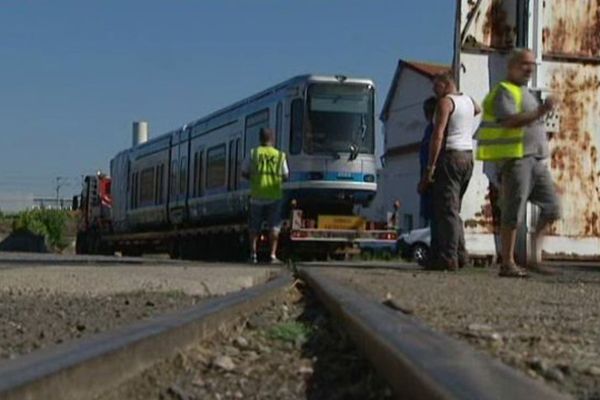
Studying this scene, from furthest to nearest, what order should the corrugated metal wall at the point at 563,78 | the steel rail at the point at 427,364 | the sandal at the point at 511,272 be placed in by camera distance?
1. the corrugated metal wall at the point at 563,78
2. the sandal at the point at 511,272
3. the steel rail at the point at 427,364

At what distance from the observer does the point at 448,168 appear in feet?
39.5

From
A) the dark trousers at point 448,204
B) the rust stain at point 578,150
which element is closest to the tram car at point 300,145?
the rust stain at point 578,150

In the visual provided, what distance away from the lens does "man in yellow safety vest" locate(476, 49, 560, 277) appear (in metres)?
10.9

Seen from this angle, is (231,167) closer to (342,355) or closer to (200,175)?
(200,175)

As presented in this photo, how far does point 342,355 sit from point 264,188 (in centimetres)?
1221

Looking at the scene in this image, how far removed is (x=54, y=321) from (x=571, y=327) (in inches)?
98.4

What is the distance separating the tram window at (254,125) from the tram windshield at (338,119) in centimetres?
122

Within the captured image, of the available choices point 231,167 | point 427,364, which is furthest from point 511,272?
point 231,167

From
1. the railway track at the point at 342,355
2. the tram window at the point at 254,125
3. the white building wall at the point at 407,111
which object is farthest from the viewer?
the white building wall at the point at 407,111

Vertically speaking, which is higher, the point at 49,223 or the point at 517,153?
the point at 517,153

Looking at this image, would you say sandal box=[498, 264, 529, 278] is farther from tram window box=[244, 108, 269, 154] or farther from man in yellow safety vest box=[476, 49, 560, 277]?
tram window box=[244, 108, 269, 154]

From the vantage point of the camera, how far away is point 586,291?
8.89 meters

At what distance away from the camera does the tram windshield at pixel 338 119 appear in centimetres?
2358

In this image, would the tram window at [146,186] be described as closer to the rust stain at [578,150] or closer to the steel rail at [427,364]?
the rust stain at [578,150]
